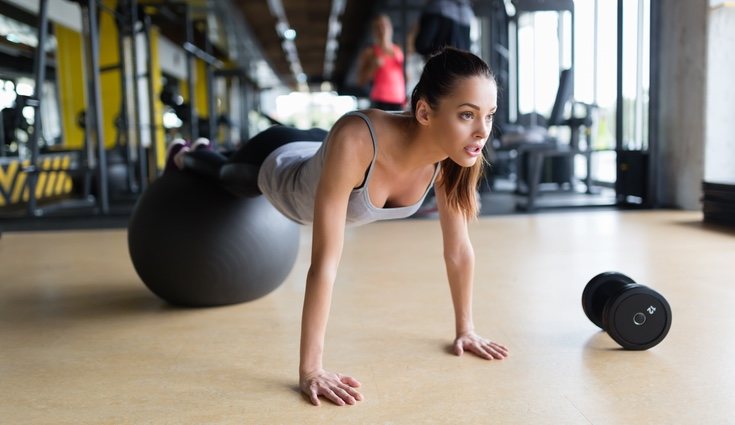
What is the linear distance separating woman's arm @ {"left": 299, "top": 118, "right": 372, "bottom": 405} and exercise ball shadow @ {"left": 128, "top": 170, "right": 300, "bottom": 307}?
0.61 m

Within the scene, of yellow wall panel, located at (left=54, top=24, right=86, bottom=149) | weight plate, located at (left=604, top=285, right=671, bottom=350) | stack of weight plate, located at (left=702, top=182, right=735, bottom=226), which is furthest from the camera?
yellow wall panel, located at (left=54, top=24, right=86, bottom=149)

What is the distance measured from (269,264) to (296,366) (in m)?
0.52

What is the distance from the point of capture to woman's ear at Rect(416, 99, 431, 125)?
120 cm

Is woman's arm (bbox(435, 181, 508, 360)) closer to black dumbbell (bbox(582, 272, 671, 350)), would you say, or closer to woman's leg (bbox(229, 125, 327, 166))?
black dumbbell (bbox(582, 272, 671, 350))

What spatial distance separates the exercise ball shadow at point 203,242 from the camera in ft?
5.70

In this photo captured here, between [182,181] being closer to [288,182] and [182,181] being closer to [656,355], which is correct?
[288,182]

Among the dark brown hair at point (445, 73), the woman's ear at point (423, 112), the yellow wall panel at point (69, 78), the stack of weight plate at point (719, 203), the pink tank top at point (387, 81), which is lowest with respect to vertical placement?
the stack of weight plate at point (719, 203)

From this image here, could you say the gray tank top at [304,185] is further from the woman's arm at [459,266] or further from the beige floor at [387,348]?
the beige floor at [387,348]

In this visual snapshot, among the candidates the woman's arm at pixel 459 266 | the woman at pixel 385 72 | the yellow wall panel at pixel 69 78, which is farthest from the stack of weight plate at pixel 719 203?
the yellow wall panel at pixel 69 78

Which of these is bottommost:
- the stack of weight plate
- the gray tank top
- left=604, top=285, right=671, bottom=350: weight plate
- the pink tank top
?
left=604, top=285, right=671, bottom=350: weight plate

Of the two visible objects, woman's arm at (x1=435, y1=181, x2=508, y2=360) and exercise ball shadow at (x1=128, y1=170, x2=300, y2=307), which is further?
exercise ball shadow at (x1=128, y1=170, x2=300, y2=307)

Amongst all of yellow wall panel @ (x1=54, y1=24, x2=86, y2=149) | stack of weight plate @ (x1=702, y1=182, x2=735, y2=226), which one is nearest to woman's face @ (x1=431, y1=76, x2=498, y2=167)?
stack of weight plate @ (x1=702, y1=182, x2=735, y2=226)

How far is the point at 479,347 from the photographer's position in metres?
1.40

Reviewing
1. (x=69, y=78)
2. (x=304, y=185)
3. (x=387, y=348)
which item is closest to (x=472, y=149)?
(x=304, y=185)
